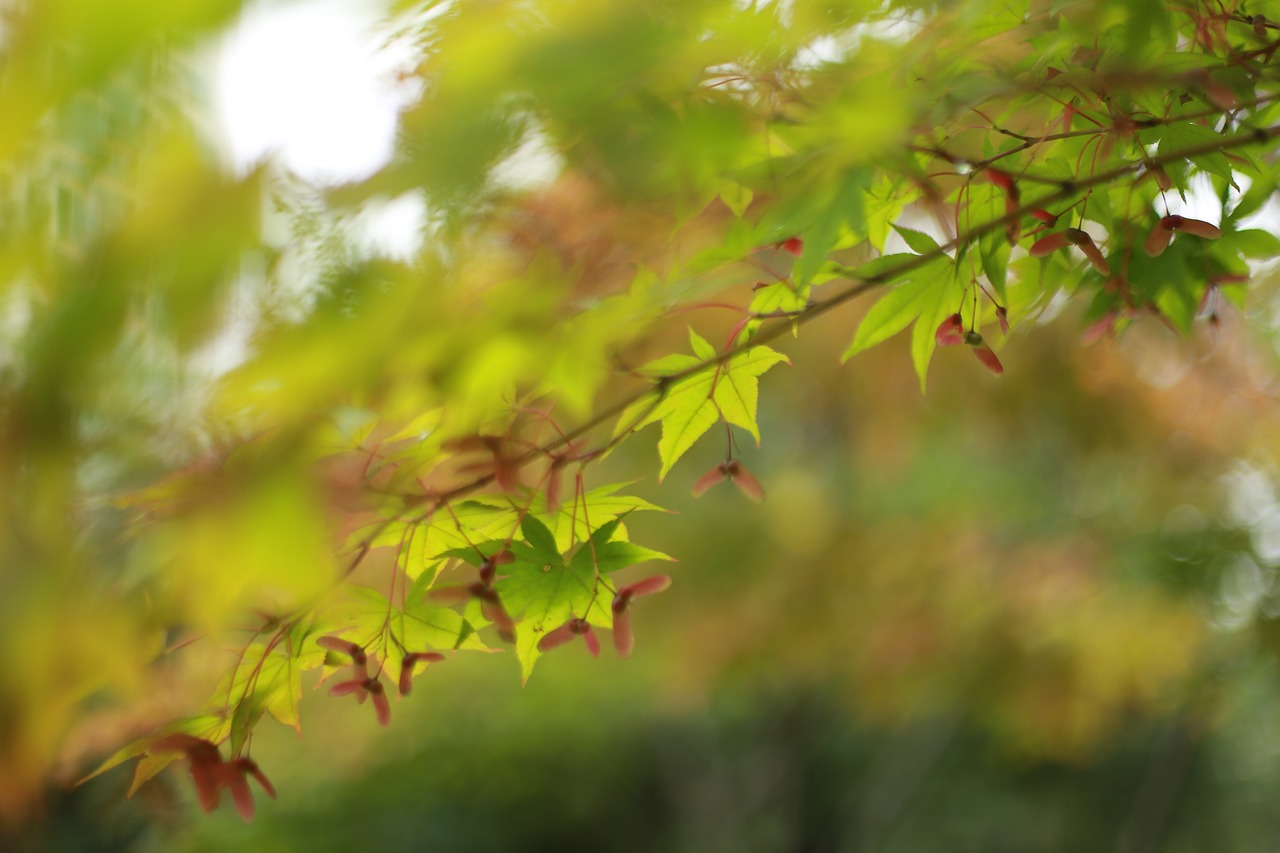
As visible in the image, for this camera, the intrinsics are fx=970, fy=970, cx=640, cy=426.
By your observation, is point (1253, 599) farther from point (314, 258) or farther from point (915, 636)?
point (314, 258)

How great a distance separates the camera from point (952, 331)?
85 cm

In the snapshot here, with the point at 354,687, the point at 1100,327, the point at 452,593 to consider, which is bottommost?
the point at 1100,327

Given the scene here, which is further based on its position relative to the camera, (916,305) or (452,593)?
(916,305)

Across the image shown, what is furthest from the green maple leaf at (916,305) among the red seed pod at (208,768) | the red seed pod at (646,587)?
the red seed pod at (208,768)

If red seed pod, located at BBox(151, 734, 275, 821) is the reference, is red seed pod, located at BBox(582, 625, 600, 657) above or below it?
below

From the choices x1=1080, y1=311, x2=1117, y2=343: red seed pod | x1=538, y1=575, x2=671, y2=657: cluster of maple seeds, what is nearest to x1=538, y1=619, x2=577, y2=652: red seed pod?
x1=538, y1=575, x2=671, y2=657: cluster of maple seeds

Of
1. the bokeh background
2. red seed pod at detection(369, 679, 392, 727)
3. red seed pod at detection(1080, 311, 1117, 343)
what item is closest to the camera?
red seed pod at detection(369, 679, 392, 727)

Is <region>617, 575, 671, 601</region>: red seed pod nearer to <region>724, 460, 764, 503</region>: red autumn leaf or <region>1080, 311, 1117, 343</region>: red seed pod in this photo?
<region>724, 460, 764, 503</region>: red autumn leaf

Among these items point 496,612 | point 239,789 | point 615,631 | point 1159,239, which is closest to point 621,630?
point 615,631

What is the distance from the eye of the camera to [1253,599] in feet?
11.8

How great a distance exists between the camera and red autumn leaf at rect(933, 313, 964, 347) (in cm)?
85

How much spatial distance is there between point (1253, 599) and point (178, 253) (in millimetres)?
4095

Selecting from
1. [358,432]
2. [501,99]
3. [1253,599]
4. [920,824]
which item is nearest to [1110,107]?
[501,99]

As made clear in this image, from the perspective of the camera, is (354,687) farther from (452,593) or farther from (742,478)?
(742,478)
